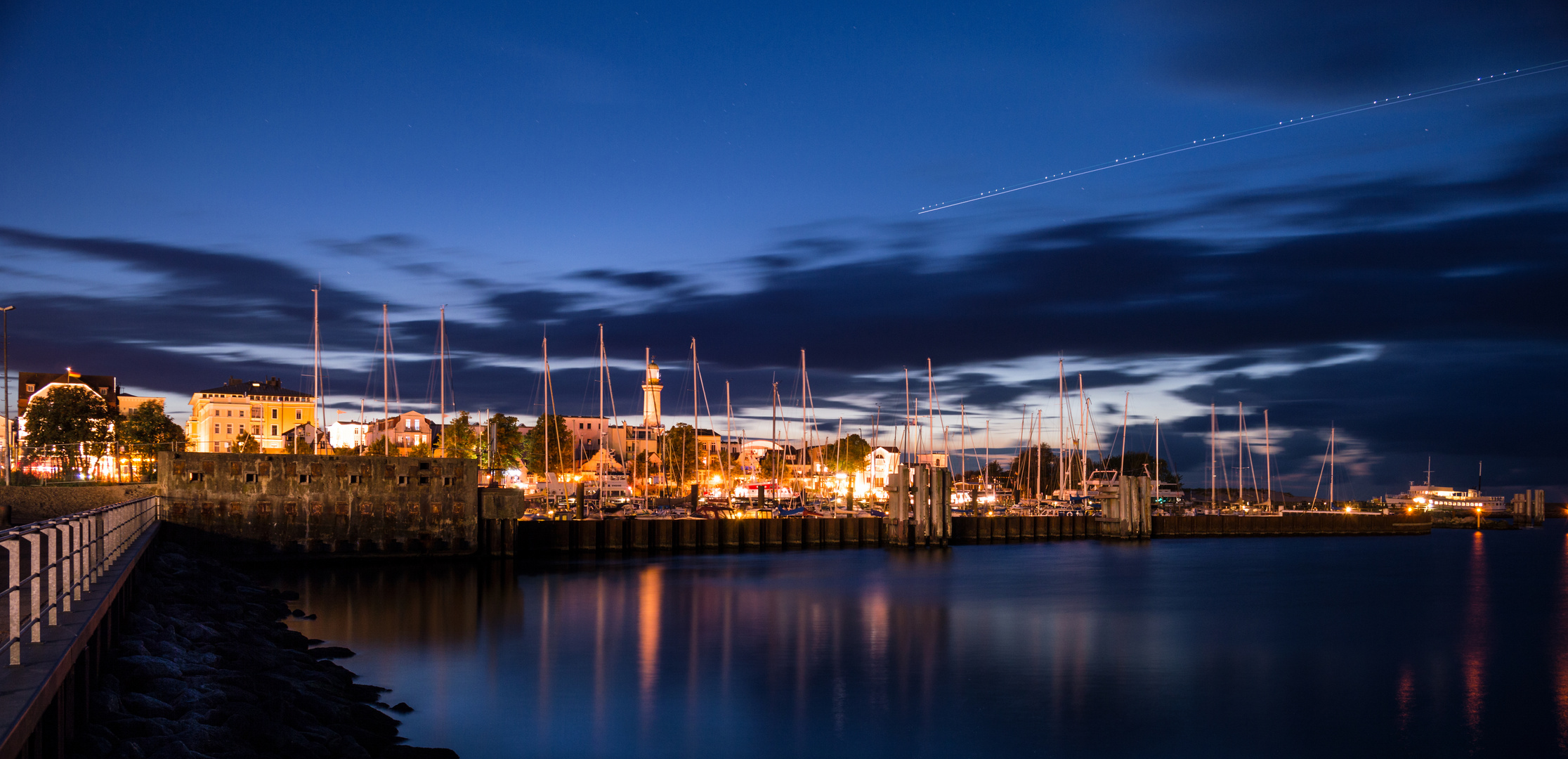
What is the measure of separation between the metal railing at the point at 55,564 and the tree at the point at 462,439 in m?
91.4

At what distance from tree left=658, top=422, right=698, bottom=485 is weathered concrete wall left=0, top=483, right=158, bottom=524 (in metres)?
66.2

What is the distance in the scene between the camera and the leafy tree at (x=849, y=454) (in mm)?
166125

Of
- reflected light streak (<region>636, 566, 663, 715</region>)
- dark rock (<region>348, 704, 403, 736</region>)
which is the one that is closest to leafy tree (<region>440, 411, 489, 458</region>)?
reflected light streak (<region>636, 566, 663, 715</region>)

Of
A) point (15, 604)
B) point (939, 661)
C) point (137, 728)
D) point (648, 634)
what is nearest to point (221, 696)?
point (137, 728)

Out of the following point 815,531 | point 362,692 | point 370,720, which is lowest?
point 815,531

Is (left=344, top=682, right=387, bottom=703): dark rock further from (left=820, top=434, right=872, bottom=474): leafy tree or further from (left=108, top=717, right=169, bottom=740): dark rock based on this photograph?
(left=820, top=434, right=872, bottom=474): leafy tree

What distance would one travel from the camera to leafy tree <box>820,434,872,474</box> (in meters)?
166

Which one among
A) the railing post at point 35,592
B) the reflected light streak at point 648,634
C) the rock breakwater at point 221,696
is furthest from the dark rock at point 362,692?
the railing post at point 35,592

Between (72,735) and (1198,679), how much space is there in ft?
90.3

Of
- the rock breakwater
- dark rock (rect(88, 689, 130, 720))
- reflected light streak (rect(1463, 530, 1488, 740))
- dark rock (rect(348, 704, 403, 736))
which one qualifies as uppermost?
dark rock (rect(88, 689, 130, 720))

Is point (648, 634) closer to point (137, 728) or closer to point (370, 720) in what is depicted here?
point (370, 720)

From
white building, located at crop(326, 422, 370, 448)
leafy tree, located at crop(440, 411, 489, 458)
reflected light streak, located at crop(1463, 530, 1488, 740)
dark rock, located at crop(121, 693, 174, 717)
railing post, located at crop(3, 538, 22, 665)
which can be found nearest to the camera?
railing post, located at crop(3, 538, 22, 665)

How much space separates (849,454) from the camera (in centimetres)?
17388

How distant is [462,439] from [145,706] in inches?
4392
